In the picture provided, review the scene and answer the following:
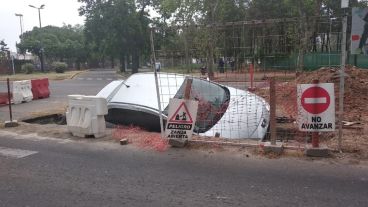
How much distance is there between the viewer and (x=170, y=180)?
17.4 feet

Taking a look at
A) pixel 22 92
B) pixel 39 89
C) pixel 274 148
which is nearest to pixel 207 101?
pixel 274 148

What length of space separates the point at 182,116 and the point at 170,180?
174 centimetres

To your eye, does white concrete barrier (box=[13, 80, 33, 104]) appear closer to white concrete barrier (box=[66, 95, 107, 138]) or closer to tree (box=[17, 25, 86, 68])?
white concrete barrier (box=[66, 95, 107, 138])

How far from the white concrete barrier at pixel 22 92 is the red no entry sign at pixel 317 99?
41.9ft

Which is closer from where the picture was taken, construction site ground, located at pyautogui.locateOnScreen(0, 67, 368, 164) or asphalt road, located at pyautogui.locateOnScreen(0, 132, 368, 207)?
asphalt road, located at pyautogui.locateOnScreen(0, 132, 368, 207)

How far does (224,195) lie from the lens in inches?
184

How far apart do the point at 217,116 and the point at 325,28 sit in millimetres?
2587

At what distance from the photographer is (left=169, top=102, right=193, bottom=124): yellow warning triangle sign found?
6777mm

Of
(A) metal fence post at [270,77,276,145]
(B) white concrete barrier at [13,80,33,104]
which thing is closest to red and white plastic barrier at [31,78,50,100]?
(B) white concrete barrier at [13,80,33,104]

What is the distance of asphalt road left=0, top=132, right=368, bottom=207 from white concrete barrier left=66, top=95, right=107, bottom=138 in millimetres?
983

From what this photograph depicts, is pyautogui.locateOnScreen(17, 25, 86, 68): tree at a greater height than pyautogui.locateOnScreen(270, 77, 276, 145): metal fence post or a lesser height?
greater

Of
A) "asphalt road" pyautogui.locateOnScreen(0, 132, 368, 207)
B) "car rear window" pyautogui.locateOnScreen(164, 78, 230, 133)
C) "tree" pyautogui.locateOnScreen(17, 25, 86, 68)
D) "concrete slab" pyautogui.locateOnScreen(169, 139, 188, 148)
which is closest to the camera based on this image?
"asphalt road" pyautogui.locateOnScreen(0, 132, 368, 207)

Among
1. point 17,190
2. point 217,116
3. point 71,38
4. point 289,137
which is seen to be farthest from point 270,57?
point 71,38

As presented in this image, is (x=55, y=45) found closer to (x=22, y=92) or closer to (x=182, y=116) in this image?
(x=22, y=92)
